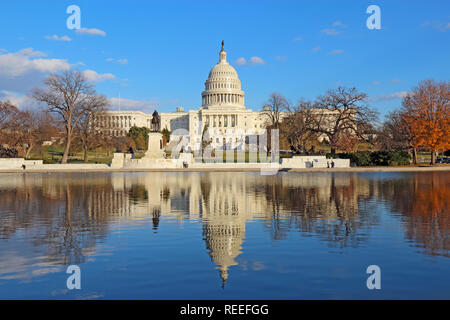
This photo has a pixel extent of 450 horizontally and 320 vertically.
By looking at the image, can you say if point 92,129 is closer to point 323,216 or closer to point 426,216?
point 323,216

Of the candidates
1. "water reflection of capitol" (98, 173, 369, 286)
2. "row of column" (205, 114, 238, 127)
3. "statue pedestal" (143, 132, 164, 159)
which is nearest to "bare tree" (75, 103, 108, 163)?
"statue pedestal" (143, 132, 164, 159)

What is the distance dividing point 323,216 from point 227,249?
5.08 m

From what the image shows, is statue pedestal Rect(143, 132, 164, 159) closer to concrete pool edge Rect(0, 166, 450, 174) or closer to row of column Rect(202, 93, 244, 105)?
concrete pool edge Rect(0, 166, 450, 174)

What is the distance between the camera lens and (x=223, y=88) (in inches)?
5340

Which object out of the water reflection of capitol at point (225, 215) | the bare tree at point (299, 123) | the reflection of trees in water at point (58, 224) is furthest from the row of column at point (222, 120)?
the reflection of trees in water at point (58, 224)

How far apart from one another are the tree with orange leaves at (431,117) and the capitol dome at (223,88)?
Result: 89446 millimetres

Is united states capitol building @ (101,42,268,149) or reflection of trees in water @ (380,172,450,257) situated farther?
united states capitol building @ (101,42,268,149)

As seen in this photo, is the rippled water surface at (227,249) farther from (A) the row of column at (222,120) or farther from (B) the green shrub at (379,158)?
(A) the row of column at (222,120)

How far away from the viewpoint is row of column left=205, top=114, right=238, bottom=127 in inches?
5231

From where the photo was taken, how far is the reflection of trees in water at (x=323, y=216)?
33.6 ft

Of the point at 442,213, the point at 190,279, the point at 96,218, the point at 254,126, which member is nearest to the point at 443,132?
the point at 442,213

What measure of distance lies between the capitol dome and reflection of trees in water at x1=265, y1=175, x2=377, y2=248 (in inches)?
4627
